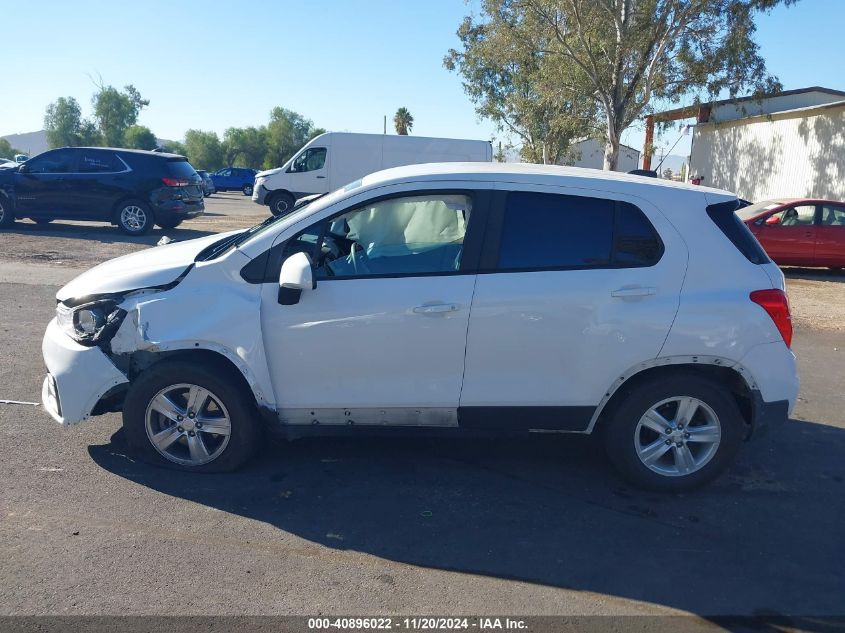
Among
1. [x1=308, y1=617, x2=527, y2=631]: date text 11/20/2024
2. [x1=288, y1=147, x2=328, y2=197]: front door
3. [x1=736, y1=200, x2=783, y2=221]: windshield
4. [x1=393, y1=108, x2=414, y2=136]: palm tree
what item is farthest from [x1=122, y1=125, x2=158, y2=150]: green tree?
[x1=308, y1=617, x2=527, y2=631]: date text 11/20/2024

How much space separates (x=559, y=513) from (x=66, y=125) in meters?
81.8

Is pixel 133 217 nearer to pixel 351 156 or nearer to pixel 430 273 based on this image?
pixel 351 156

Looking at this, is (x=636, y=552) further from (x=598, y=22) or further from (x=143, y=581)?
(x=598, y=22)

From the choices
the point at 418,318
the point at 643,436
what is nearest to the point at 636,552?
the point at 643,436

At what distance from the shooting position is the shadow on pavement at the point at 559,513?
3.63m

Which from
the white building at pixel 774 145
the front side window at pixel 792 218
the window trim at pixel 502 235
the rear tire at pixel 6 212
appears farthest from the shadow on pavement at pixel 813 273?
the rear tire at pixel 6 212

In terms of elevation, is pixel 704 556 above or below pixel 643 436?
below

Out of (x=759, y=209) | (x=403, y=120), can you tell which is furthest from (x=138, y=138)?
(x=759, y=209)

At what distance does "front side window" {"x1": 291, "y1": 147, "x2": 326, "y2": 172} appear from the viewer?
23.1 meters

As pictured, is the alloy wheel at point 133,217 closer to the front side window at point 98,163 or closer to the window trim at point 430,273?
the front side window at point 98,163

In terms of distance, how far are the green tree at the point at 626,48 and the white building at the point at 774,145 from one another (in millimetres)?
1714

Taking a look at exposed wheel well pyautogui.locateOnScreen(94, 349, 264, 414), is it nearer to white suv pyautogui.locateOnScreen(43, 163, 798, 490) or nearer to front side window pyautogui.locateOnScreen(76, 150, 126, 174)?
white suv pyautogui.locateOnScreen(43, 163, 798, 490)

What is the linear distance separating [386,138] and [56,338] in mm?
19497

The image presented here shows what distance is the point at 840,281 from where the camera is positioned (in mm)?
14273
